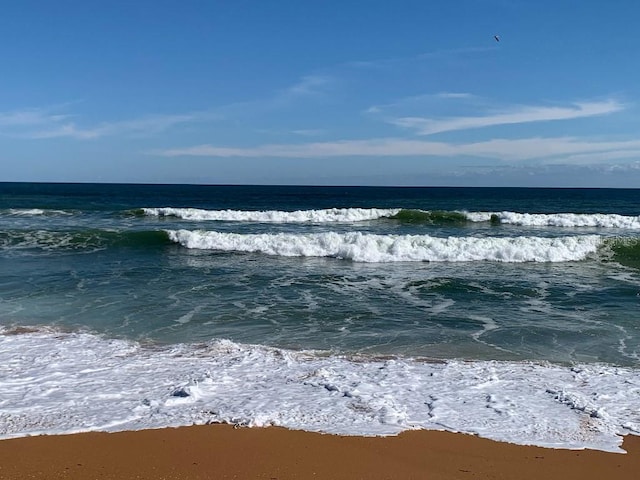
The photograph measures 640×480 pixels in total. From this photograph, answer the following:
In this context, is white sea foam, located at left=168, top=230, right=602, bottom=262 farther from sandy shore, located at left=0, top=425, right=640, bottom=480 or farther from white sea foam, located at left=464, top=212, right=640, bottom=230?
sandy shore, located at left=0, top=425, right=640, bottom=480

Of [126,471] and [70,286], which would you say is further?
[70,286]

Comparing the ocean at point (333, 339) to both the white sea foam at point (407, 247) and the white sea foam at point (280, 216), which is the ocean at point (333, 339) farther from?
the white sea foam at point (280, 216)

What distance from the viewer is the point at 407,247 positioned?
58.6 ft

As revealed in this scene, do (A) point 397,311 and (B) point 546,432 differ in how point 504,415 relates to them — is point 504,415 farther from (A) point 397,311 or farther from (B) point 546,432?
(A) point 397,311

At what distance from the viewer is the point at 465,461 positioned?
4277 mm

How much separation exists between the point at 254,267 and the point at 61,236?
9.46 metres

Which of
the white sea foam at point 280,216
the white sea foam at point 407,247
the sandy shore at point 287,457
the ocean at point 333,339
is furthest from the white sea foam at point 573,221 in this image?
the sandy shore at point 287,457

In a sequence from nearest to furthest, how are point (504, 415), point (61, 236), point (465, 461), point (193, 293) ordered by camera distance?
point (465, 461) → point (504, 415) → point (193, 293) → point (61, 236)

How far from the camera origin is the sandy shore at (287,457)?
4.05 metres

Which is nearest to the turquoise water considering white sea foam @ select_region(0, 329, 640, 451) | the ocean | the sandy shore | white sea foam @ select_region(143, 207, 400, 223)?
the ocean

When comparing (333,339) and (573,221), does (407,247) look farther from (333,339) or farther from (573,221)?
(573,221)

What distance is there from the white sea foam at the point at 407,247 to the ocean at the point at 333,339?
0.26 feet

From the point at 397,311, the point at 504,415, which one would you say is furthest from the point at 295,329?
the point at 504,415

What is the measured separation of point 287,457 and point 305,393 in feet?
4.64
